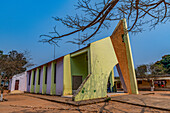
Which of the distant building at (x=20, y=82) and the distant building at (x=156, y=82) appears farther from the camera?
the distant building at (x=156, y=82)

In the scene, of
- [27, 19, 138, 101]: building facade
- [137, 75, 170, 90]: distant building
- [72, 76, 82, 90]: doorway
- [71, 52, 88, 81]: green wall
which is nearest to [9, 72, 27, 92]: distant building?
[27, 19, 138, 101]: building facade

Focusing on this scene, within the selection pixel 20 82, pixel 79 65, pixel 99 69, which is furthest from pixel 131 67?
pixel 20 82

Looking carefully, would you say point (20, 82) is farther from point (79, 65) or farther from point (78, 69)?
point (79, 65)

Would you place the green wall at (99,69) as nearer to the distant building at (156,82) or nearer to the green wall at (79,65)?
the green wall at (79,65)

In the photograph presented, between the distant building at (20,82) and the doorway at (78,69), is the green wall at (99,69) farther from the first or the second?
the distant building at (20,82)

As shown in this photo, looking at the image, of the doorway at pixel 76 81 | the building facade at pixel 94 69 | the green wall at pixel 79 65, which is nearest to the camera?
the building facade at pixel 94 69

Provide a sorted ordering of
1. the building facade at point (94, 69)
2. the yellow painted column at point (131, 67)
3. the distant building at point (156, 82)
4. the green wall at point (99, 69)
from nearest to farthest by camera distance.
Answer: the green wall at point (99, 69), the building facade at point (94, 69), the yellow painted column at point (131, 67), the distant building at point (156, 82)

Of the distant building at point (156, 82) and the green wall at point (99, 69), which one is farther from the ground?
the green wall at point (99, 69)

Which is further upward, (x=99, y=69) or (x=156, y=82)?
(x=99, y=69)

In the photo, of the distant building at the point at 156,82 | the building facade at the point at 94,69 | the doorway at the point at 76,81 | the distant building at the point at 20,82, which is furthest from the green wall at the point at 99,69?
the distant building at the point at 20,82

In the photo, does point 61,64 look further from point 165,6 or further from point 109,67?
point 165,6

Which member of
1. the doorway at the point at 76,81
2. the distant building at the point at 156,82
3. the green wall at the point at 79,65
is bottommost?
the distant building at the point at 156,82

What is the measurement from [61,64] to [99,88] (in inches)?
189

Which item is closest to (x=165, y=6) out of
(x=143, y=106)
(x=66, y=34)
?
(x=66, y=34)
